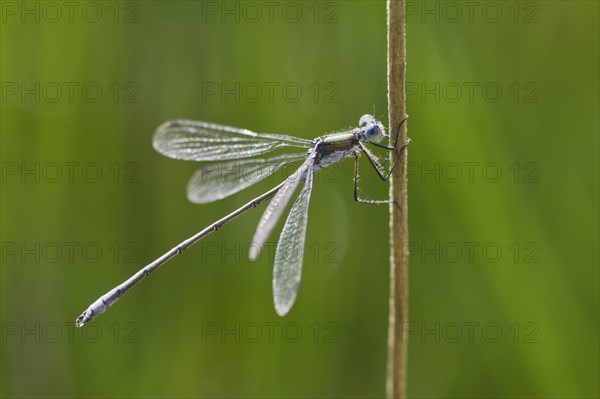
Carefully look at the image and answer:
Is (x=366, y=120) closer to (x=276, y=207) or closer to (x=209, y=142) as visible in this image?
(x=276, y=207)

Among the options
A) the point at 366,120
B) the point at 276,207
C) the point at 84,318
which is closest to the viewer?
the point at 276,207

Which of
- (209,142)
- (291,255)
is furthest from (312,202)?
(291,255)

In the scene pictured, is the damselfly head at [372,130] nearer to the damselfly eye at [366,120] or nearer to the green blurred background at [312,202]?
→ the damselfly eye at [366,120]

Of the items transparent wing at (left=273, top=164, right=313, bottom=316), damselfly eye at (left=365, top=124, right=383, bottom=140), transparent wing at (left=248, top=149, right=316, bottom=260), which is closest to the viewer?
transparent wing at (left=248, top=149, right=316, bottom=260)

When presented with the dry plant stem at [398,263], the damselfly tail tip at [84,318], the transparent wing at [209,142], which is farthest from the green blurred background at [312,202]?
the dry plant stem at [398,263]

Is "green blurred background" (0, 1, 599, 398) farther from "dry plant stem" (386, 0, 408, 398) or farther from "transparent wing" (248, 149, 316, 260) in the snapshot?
"dry plant stem" (386, 0, 408, 398)

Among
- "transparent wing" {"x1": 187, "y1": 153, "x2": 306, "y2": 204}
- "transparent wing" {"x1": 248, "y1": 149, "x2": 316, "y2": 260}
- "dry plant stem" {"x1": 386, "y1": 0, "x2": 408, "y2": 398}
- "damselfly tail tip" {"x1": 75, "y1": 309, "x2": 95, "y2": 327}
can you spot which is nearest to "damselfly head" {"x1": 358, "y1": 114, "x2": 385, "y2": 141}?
"transparent wing" {"x1": 248, "y1": 149, "x2": 316, "y2": 260}

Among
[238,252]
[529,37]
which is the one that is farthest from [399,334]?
[529,37]

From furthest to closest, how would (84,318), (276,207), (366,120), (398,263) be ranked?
(366,120), (84,318), (276,207), (398,263)

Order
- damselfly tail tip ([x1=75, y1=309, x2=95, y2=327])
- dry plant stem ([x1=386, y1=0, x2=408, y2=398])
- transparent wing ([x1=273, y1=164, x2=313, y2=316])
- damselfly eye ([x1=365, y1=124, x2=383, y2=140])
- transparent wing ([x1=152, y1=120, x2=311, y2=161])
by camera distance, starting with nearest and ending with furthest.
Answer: dry plant stem ([x1=386, y1=0, x2=408, y2=398])
transparent wing ([x1=273, y1=164, x2=313, y2=316])
damselfly tail tip ([x1=75, y1=309, x2=95, y2=327])
damselfly eye ([x1=365, y1=124, x2=383, y2=140])
transparent wing ([x1=152, y1=120, x2=311, y2=161])
